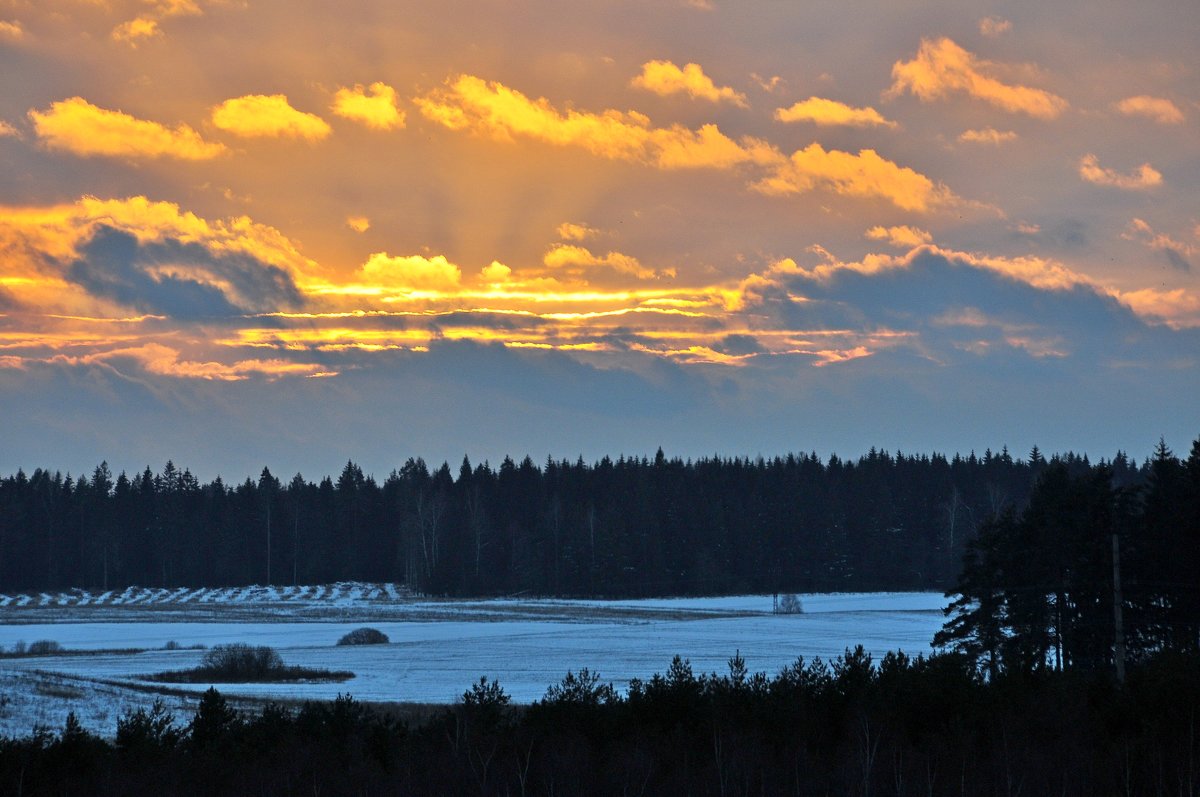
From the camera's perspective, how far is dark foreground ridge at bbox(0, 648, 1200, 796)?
24.7 metres

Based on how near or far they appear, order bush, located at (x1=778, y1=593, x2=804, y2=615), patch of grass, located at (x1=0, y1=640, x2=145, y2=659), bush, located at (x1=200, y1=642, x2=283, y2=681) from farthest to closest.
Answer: bush, located at (x1=778, y1=593, x2=804, y2=615) → patch of grass, located at (x1=0, y1=640, x2=145, y2=659) → bush, located at (x1=200, y1=642, x2=283, y2=681)

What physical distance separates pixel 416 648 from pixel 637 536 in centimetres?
8217

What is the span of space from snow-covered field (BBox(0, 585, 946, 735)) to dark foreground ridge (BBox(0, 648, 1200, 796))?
11.9 meters

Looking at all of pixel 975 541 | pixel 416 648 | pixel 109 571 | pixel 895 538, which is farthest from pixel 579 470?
pixel 975 541

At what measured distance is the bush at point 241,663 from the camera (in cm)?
5753

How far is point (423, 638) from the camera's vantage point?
81.0 m

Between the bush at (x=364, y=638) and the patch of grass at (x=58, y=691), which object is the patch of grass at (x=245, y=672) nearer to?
the patch of grass at (x=58, y=691)

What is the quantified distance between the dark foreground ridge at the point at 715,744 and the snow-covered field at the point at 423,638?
39.1 feet

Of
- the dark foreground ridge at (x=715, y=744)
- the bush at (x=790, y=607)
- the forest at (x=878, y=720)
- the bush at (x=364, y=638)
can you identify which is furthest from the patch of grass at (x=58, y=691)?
the bush at (x=790, y=607)

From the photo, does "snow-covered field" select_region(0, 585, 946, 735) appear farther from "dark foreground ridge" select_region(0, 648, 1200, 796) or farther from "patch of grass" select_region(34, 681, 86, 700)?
"dark foreground ridge" select_region(0, 648, 1200, 796)

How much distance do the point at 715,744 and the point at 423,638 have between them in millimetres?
55665

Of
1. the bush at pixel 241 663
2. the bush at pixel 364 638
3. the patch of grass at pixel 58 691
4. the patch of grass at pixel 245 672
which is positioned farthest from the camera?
the bush at pixel 364 638

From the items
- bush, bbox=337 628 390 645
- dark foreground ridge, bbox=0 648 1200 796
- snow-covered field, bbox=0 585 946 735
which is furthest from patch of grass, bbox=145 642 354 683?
dark foreground ridge, bbox=0 648 1200 796

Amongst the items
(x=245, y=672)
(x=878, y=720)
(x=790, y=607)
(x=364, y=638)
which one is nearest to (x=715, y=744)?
(x=878, y=720)
